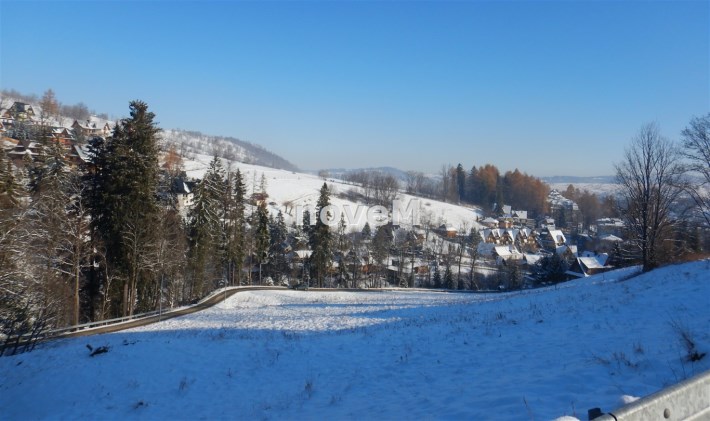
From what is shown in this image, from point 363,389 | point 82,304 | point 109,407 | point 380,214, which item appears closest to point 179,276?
point 82,304

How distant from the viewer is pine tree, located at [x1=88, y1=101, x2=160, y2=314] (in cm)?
2797

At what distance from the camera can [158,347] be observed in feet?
48.8

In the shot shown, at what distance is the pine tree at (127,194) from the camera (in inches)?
1101

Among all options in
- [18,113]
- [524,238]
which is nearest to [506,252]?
[524,238]

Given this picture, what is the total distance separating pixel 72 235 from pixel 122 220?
291cm

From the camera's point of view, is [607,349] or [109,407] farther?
[109,407]

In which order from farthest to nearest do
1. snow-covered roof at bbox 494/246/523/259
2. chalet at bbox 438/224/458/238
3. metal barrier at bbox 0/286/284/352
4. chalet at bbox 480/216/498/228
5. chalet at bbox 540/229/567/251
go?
1. chalet at bbox 480/216/498/228
2. chalet at bbox 540/229/567/251
3. chalet at bbox 438/224/458/238
4. snow-covered roof at bbox 494/246/523/259
5. metal barrier at bbox 0/286/284/352

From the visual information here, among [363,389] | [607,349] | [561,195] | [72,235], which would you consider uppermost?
[561,195]

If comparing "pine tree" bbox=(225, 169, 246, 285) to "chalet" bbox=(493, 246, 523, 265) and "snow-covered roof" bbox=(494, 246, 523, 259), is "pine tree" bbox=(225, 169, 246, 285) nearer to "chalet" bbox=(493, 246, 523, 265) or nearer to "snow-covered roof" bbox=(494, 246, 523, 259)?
"chalet" bbox=(493, 246, 523, 265)

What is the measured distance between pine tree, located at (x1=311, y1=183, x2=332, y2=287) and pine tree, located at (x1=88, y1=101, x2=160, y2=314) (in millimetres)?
24781

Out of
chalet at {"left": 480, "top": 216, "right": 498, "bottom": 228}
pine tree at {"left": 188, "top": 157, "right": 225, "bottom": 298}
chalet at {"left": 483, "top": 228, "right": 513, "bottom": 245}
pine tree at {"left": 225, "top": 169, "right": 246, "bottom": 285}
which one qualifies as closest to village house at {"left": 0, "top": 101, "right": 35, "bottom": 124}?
pine tree at {"left": 225, "top": 169, "right": 246, "bottom": 285}

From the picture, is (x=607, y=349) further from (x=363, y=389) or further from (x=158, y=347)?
(x=158, y=347)

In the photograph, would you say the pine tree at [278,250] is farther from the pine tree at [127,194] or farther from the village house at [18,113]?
the village house at [18,113]

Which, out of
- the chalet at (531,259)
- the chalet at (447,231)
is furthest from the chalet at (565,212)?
the chalet at (447,231)
